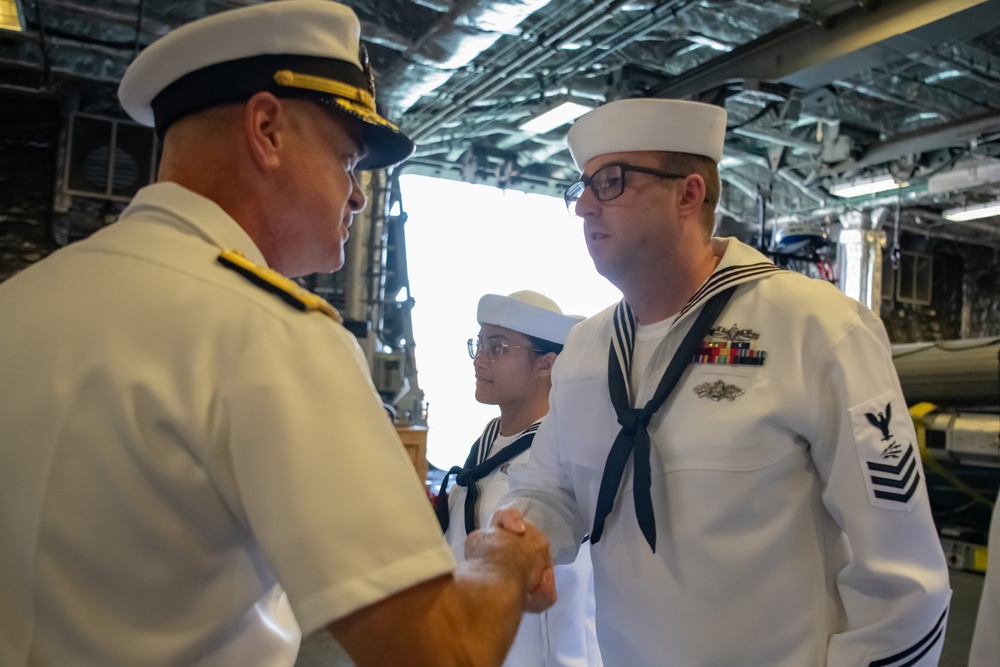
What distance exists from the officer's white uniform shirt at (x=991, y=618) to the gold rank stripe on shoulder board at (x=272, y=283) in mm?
1456

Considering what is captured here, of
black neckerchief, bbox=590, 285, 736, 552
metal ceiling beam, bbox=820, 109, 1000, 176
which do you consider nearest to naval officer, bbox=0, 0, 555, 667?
black neckerchief, bbox=590, 285, 736, 552

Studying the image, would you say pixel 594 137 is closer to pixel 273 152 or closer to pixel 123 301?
pixel 273 152

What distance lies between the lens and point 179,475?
783 millimetres

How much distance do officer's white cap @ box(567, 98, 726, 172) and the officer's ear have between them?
3.82ft

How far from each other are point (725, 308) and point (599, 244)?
0.37 m

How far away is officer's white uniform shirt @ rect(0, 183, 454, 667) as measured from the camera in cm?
75

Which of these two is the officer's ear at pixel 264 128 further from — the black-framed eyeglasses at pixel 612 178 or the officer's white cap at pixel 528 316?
the officer's white cap at pixel 528 316

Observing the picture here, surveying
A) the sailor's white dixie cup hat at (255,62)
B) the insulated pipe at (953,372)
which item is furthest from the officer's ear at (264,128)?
the insulated pipe at (953,372)

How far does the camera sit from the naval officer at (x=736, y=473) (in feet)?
4.79

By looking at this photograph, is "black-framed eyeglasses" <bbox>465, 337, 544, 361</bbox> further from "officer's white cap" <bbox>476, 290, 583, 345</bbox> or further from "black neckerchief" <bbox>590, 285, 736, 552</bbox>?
"black neckerchief" <bbox>590, 285, 736, 552</bbox>

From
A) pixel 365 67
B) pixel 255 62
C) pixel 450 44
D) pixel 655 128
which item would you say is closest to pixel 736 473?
pixel 655 128

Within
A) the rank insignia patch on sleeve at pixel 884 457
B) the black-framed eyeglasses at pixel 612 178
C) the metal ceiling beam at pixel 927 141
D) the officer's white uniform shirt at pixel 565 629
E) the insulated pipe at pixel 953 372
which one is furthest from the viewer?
the metal ceiling beam at pixel 927 141

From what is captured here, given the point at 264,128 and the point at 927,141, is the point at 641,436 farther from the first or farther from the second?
the point at 927,141

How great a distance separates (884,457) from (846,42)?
3891mm
